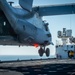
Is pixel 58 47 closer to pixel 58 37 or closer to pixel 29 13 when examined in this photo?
pixel 58 37

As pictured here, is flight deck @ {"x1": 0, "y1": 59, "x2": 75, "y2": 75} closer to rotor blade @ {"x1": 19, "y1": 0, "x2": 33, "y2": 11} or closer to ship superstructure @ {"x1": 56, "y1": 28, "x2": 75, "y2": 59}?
rotor blade @ {"x1": 19, "y1": 0, "x2": 33, "y2": 11}

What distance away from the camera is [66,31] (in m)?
89.4

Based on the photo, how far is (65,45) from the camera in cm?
8294

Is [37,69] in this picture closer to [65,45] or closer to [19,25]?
[19,25]

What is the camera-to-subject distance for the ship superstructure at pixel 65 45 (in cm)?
7933

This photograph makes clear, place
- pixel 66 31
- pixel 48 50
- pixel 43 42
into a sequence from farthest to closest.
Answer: pixel 66 31
pixel 48 50
pixel 43 42

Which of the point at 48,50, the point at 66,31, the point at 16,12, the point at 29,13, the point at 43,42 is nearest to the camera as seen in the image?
the point at 16,12

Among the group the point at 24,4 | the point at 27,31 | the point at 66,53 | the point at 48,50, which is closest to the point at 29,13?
the point at 24,4

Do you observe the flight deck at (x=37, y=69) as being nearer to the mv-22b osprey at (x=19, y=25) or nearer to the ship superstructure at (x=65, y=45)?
the mv-22b osprey at (x=19, y=25)

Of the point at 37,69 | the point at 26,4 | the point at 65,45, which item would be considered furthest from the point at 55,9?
the point at 65,45

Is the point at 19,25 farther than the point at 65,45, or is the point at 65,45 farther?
the point at 65,45

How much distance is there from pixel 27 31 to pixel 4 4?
3676mm

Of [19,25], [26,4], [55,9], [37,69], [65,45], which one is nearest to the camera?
[19,25]

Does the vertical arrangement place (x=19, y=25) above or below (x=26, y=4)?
below
